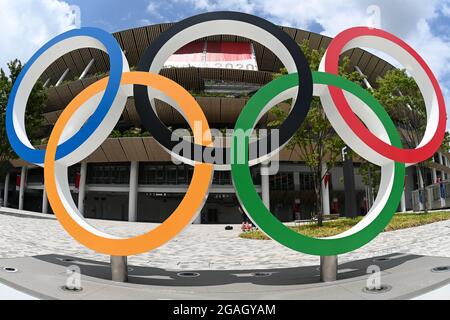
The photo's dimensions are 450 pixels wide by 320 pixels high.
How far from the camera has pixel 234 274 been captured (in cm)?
884

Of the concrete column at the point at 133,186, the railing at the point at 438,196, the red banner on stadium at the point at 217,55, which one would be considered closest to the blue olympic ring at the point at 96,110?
the concrete column at the point at 133,186

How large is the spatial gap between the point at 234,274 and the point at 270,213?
9.81 feet

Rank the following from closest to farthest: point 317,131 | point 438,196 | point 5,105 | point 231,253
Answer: point 231,253
point 317,131
point 5,105
point 438,196

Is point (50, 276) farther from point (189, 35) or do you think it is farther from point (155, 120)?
point (189, 35)

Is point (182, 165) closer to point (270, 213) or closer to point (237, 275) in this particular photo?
point (237, 275)

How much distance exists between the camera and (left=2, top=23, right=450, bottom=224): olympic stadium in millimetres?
34250

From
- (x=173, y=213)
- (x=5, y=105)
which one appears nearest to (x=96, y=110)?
(x=173, y=213)

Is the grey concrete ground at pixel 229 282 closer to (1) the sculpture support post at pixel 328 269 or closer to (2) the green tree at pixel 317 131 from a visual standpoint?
(1) the sculpture support post at pixel 328 269

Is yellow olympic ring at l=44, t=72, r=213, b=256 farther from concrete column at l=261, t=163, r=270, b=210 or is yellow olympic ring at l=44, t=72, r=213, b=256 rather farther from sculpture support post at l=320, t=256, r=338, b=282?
concrete column at l=261, t=163, r=270, b=210

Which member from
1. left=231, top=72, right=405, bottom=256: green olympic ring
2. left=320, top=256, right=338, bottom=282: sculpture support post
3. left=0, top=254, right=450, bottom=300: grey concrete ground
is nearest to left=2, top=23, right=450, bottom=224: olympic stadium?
left=0, top=254, right=450, bottom=300: grey concrete ground

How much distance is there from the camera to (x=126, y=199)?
46.7 m

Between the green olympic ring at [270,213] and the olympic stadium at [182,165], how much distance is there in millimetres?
24493

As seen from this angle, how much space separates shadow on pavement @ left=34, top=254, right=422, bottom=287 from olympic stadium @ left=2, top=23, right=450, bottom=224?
23.0m

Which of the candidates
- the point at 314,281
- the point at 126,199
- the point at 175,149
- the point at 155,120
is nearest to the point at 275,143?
the point at 175,149
